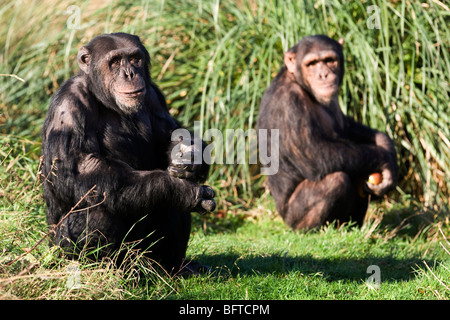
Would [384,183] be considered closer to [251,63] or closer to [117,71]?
[251,63]

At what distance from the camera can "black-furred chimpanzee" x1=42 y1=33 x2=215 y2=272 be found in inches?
175

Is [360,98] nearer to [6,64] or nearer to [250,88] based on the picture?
[250,88]

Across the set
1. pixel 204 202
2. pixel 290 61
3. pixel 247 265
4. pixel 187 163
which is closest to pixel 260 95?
pixel 290 61

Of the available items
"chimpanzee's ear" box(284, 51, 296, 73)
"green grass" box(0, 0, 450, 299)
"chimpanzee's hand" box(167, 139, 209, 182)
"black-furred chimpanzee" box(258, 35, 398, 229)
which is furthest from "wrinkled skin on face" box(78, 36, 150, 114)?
"chimpanzee's ear" box(284, 51, 296, 73)

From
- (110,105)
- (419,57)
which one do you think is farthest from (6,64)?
(419,57)

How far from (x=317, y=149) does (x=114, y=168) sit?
3.31 m

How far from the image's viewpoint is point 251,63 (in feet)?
28.2

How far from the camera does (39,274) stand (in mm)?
3936

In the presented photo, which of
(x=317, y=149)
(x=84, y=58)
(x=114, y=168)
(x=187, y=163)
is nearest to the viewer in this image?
(x=114, y=168)

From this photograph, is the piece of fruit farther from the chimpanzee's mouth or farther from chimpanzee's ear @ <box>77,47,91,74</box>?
chimpanzee's ear @ <box>77,47,91,74</box>

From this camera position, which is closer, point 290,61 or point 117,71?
point 117,71

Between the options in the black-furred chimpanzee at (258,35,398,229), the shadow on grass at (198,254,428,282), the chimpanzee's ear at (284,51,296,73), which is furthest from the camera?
the chimpanzee's ear at (284,51,296,73)
